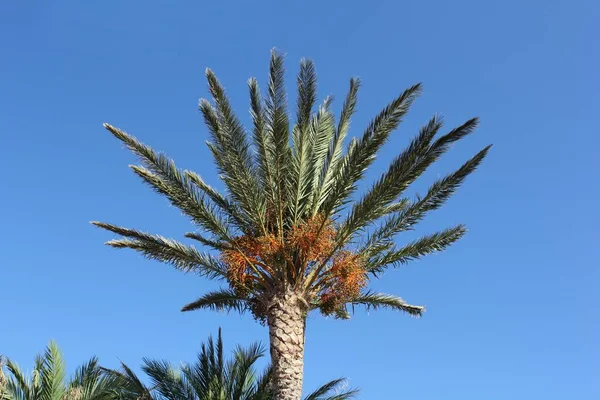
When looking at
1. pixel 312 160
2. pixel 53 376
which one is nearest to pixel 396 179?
pixel 312 160

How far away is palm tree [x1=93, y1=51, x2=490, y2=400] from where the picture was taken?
12.1 m

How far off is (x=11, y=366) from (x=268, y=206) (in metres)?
5.90

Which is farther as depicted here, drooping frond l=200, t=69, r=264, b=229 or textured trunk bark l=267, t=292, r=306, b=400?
drooping frond l=200, t=69, r=264, b=229

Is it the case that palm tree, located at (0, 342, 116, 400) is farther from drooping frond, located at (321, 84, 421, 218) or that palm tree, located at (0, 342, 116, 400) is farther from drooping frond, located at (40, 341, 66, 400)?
drooping frond, located at (321, 84, 421, 218)

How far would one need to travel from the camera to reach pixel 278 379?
38.7ft

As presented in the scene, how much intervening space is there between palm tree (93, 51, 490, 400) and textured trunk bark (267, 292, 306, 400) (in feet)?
0.06

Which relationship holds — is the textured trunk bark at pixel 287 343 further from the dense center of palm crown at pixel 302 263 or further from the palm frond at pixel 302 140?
the palm frond at pixel 302 140

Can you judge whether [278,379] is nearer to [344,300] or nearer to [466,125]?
[344,300]

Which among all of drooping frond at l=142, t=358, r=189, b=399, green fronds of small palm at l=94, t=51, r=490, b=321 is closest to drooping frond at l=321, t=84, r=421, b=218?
green fronds of small palm at l=94, t=51, r=490, b=321

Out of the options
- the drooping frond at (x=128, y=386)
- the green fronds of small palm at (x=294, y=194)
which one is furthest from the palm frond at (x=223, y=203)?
the drooping frond at (x=128, y=386)

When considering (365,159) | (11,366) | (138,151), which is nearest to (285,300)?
(365,159)

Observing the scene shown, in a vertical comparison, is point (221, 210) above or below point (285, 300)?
above

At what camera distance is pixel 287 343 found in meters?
12.0

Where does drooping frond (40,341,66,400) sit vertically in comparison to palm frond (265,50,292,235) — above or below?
below
